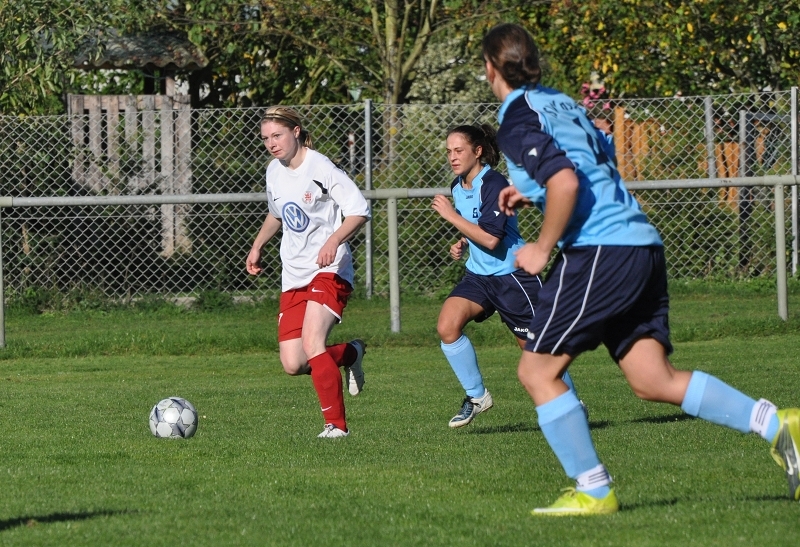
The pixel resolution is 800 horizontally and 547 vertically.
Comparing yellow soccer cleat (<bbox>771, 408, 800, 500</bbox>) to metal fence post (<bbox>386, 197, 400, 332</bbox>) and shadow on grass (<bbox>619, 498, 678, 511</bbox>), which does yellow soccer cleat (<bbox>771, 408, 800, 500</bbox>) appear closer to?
shadow on grass (<bbox>619, 498, 678, 511</bbox>)

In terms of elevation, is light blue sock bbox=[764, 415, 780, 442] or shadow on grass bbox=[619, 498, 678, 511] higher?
light blue sock bbox=[764, 415, 780, 442]

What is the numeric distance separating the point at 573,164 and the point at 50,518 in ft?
7.54

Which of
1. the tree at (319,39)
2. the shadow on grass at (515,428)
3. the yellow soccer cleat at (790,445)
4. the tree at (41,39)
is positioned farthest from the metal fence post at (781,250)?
the tree at (41,39)

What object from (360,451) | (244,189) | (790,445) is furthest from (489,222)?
(244,189)

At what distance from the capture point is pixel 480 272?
24.6ft

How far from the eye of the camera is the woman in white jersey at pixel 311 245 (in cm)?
714

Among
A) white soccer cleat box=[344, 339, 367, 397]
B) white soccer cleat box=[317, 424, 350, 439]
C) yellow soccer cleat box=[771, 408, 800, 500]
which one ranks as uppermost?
yellow soccer cleat box=[771, 408, 800, 500]

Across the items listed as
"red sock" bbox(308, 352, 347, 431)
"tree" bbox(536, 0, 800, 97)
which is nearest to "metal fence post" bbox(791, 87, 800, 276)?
"tree" bbox(536, 0, 800, 97)

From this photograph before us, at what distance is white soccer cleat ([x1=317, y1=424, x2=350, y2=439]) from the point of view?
7016 millimetres

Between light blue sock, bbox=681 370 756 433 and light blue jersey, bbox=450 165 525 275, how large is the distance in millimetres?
2512

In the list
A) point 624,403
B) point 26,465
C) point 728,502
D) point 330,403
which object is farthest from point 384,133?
point 728,502

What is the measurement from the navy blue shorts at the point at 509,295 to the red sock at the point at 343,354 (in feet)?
2.46

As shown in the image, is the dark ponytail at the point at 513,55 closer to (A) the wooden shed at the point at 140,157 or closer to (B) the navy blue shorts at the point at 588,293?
(B) the navy blue shorts at the point at 588,293

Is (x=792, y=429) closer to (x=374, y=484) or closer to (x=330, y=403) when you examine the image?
(x=374, y=484)
